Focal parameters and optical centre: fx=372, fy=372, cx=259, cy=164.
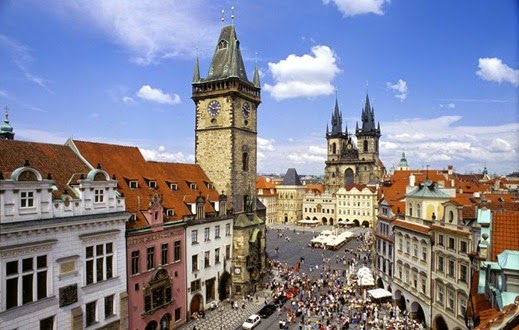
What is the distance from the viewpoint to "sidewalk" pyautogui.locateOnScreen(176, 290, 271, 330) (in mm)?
33469

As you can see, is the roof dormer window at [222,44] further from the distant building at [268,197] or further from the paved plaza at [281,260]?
the distant building at [268,197]

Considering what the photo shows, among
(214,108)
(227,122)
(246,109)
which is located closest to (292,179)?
(246,109)

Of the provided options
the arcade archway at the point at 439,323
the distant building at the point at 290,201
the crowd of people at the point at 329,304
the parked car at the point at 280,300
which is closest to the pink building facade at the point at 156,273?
the crowd of people at the point at 329,304

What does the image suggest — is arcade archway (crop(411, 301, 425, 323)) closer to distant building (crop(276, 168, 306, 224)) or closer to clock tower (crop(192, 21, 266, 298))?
clock tower (crop(192, 21, 266, 298))

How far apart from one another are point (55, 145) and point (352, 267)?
4322 centimetres

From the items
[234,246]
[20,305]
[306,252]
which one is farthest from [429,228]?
[306,252]

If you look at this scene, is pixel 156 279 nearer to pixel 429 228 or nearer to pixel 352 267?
pixel 429 228

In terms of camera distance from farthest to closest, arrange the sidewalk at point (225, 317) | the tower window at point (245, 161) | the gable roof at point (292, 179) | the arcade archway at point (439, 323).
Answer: the gable roof at point (292, 179)
the tower window at point (245, 161)
the sidewalk at point (225, 317)
the arcade archway at point (439, 323)

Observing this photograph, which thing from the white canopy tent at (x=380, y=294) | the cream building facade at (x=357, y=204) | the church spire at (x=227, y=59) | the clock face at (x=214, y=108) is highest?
the church spire at (x=227, y=59)

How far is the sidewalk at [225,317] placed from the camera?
33.5 metres

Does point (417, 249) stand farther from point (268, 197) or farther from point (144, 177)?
point (268, 197)

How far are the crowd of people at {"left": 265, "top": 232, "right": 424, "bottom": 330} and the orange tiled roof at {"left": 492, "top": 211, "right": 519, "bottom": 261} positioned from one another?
1866 centimetres

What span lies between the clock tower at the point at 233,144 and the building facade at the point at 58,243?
663 inches

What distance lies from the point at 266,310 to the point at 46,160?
2429 cm
